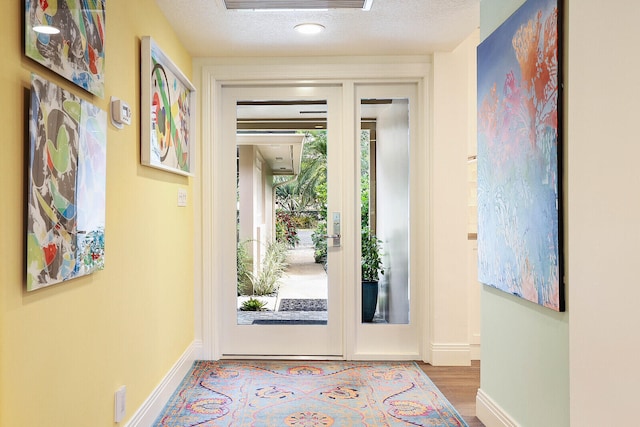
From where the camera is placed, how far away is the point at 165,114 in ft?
8.63

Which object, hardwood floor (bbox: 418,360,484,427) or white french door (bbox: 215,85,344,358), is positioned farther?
white french door (bbox: 215,85,344,358)

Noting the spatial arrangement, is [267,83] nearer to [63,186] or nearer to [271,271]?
[271,271]

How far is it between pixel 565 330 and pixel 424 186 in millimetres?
1905

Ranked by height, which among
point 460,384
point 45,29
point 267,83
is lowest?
point 460,384

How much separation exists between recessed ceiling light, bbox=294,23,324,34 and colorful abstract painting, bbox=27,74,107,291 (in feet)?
4.76

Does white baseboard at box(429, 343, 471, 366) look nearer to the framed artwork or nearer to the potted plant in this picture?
the potted plant

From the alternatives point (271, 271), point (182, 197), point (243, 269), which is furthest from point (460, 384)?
point (182, 197)

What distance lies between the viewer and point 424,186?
Result: 11.5 ft

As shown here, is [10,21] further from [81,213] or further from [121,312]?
[121,312]

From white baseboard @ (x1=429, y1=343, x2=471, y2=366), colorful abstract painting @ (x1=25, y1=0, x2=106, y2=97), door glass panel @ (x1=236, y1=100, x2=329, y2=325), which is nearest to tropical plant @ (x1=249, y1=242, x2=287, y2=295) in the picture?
door glass panel @ (x1=236, y1=100, x2=329, y2=325)

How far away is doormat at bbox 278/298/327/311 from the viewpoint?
3.60m

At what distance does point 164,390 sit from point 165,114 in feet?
4.96

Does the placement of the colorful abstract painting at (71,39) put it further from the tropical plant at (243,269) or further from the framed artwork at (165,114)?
the tropical plant at (243,269)

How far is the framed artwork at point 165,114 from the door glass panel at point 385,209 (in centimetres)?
125
